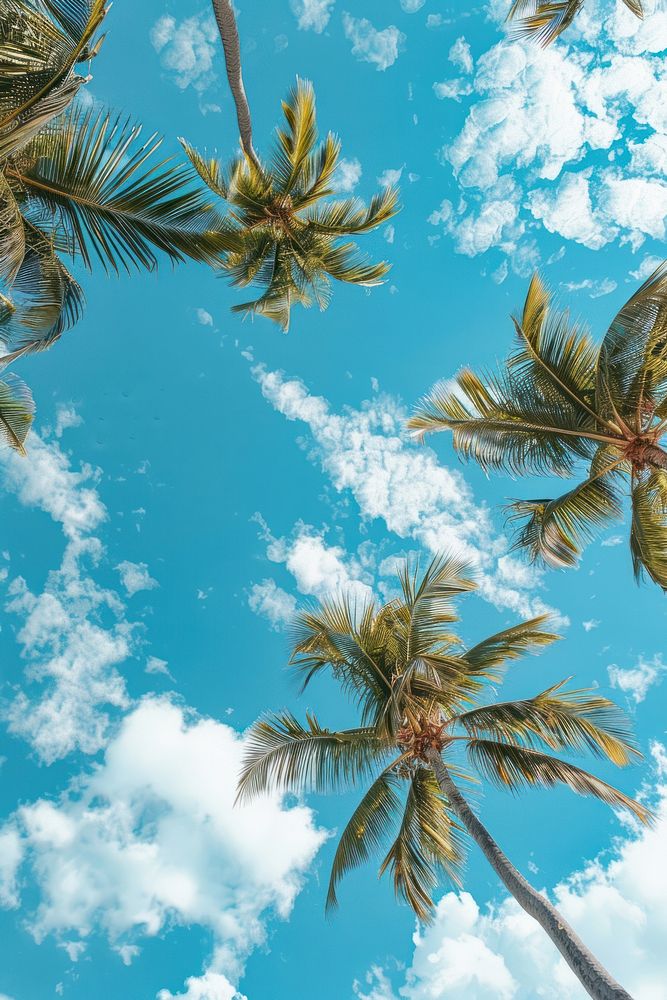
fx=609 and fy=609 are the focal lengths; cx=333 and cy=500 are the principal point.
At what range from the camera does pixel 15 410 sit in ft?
25.1

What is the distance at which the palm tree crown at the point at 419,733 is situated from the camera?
866 centimetres

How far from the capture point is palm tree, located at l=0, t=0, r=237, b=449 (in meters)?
3.58

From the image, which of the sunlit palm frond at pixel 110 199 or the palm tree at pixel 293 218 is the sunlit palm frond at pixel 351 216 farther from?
the sunlit palm frond at pixel 110 199

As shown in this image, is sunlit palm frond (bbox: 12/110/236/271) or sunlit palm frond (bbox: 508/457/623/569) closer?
sunlit palm frond (bbox: 12/110/236/271)

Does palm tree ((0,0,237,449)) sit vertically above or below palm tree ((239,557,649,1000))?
above

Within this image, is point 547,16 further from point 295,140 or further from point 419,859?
point 419,859

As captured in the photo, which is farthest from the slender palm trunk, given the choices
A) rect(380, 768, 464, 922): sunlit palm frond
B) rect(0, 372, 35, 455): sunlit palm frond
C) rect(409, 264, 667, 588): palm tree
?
rect(0, 372, 35, 455): sunlit palm frond

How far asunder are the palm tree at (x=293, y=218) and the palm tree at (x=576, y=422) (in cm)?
406

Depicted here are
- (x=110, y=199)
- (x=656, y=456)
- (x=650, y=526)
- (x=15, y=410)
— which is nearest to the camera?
(x=110, y=199)

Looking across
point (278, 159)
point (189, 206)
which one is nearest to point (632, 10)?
point (278, 159)

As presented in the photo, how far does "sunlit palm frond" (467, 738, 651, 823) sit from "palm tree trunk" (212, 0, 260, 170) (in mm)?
9089

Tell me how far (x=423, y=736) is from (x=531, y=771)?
179 centimetres

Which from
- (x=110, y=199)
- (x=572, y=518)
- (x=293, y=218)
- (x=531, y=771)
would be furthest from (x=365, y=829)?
(x=293, y=218)

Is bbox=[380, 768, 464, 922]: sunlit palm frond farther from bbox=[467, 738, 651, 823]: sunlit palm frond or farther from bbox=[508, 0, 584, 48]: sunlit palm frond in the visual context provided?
bbox=[508, 0, 584, 48]: sunlit palm frond
